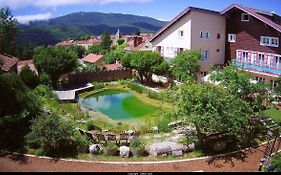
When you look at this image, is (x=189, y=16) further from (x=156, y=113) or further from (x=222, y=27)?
(x=156, y=113)

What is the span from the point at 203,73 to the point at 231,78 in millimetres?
16297

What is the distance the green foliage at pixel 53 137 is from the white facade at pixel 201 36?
23.3m

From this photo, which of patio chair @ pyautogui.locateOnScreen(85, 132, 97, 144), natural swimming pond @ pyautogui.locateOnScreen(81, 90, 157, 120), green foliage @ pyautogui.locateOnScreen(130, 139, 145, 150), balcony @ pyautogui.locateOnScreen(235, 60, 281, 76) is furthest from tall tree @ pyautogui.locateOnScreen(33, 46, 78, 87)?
green foliage @ pyautogui.locateOnScreen(130, 139, 145, 150)

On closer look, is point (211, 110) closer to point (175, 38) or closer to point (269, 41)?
point (269, 41)

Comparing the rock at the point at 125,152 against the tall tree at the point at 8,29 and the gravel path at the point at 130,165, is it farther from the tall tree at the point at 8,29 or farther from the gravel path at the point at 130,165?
the tall tree at the point at 8,29

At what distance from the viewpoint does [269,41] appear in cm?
3375

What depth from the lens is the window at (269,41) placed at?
108 ft

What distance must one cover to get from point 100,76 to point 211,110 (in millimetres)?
24778

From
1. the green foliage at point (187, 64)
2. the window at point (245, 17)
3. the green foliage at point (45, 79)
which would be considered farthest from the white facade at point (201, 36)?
the green foliage at point (45, 79)

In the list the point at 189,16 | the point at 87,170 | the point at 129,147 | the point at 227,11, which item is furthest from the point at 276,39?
the point at 87,170

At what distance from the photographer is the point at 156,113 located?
26484 mm

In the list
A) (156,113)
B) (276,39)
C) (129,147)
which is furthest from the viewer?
(276,39)

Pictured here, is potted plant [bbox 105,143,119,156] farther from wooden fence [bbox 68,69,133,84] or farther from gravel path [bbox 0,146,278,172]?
wooden fence [bbox 68,69,133,84]

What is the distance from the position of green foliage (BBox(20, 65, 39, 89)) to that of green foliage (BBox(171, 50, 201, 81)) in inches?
560
